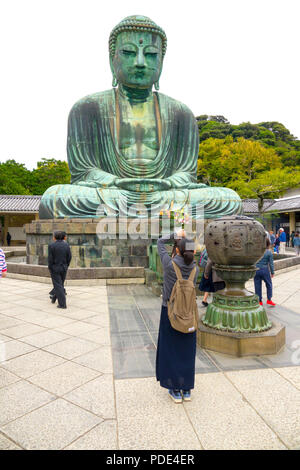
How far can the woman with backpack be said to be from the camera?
221 cm

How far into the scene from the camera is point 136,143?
9.34 meters

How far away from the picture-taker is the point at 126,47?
8.62m

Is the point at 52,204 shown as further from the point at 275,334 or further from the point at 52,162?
the point at 52,162

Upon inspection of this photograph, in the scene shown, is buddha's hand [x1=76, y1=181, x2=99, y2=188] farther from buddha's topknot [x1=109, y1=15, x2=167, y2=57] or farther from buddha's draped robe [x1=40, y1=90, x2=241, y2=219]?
buddha's topknot [x1=109, y1=15, x2=167, y2=57]

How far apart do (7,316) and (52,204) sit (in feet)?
12.8

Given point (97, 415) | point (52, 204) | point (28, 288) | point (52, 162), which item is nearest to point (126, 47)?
point (52, 204)

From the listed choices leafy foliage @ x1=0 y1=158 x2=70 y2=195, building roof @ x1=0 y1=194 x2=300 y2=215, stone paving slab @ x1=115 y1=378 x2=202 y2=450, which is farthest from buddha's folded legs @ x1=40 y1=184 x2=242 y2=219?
leafy foliage @ x1=0 y1=158 x2=70 y2=195

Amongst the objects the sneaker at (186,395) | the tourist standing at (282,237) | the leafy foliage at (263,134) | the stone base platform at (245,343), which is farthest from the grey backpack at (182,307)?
the leafy foliage at (263,134)

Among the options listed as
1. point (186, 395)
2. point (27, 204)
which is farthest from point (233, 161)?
point (186, 395)

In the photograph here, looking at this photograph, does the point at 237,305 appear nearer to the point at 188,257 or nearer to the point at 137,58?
the point at 188,257

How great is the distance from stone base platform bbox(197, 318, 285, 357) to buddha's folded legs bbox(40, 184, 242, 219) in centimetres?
491

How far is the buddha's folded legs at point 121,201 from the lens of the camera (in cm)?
772

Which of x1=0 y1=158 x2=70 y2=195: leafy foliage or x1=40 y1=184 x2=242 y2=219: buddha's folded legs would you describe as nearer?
x1=40 y1=184 x2=242 y2=219: buddha's folded legs

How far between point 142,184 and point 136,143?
5.16 ft
